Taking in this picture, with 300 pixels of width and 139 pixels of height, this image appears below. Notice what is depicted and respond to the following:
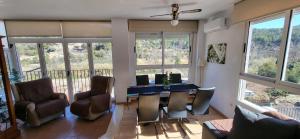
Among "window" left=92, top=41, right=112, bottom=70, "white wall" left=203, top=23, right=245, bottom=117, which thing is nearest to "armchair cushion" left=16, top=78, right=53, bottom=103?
"window" left=92, top=41, right=112, bottom=70

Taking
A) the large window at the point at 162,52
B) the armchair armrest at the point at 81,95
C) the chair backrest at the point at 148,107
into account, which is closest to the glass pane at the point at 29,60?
the armchair armrest at the point at 81,95

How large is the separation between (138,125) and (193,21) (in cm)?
331

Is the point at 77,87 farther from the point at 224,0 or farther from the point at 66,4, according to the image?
the point at 224,0

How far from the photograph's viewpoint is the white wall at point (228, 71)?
2887 millimetres

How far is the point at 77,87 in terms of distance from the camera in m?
4.32

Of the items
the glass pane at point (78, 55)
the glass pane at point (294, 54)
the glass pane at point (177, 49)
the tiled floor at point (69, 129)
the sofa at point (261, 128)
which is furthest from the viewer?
the glass pane at point (177, 49)

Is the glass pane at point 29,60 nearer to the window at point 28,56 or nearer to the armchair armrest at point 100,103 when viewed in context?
the window at point 28,56

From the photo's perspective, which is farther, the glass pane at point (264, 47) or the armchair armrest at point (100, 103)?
the armchair armrest at point (100, 103)

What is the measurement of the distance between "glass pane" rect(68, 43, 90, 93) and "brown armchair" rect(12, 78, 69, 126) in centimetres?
84

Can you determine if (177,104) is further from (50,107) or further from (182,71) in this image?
(50,107)

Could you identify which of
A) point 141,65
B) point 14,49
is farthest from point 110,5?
point 14,49

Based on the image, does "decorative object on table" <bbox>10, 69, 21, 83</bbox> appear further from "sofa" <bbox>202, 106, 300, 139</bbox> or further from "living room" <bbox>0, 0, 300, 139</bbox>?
"sofa" <bbox>202, 106, 300, 139</bbox>

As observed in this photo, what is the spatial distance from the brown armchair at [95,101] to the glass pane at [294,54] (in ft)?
10.9

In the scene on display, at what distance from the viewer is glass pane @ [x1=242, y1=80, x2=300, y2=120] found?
1994 mm
